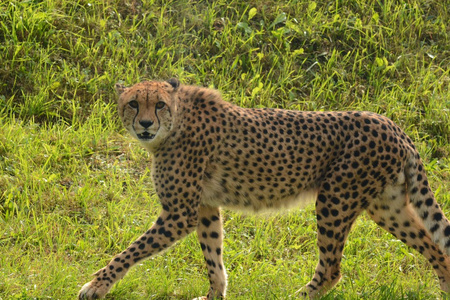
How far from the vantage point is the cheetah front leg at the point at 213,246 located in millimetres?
5613

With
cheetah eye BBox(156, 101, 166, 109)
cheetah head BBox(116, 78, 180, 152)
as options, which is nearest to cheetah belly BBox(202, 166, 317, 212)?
cheetah head BBox(116, 78, 180, 152)

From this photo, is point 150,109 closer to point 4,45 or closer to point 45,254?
point 45,254

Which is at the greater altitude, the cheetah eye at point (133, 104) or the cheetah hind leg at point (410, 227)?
the cheetah eye at point (133, 104)

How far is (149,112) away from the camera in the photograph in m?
5.30

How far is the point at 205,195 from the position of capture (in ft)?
18.2

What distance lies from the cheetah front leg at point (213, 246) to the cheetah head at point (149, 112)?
2.09ft

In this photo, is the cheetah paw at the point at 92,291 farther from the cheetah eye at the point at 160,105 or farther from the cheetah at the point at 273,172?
the cheetah eye at the point at 160,105

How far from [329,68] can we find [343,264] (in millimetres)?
2887

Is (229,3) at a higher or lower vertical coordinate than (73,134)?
higher

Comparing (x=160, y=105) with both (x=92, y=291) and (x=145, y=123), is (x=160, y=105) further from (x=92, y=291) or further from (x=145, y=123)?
(x=92, y=291)

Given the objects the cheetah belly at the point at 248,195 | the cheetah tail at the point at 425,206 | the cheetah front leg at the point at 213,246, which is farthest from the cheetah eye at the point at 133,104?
the cheetah tail at the point at 425,206

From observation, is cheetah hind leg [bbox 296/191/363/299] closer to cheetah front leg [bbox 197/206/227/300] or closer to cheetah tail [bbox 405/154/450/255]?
cheetah tail [bbox 405/154/450/255]

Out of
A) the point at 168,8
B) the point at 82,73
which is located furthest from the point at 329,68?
the point at 82,73

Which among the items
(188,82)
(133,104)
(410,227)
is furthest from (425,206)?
(188,82)
